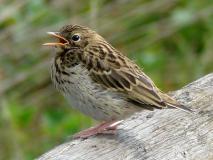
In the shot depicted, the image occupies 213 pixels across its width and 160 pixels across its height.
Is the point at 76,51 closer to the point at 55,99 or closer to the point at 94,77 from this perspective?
the point at 94,77

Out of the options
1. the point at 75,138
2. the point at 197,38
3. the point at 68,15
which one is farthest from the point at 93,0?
the point at 75,138

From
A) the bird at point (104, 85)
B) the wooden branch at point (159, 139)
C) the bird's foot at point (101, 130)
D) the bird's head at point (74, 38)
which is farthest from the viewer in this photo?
the bird's head at point (74, 38)

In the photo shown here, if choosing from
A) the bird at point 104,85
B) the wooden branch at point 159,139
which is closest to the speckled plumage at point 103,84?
the bird at point 104,85

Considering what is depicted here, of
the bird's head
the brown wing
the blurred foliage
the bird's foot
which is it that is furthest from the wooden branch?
the blurred foliage

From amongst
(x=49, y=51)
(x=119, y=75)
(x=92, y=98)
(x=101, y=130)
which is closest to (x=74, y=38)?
(x=119, y=75)

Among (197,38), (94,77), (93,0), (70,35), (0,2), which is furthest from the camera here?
(197,38)

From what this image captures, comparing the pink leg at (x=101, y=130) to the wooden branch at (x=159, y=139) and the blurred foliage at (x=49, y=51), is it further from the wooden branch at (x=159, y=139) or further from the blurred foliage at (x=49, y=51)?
the blurred foliage at (x=49, y=51)

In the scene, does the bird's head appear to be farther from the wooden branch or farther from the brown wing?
the wooden branch

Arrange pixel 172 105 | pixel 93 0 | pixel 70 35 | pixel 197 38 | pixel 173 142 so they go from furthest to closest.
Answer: pixel 197 38 < pixel 93 0 < pixel 70 35 < pixel 172 105 < pixel 173 142
